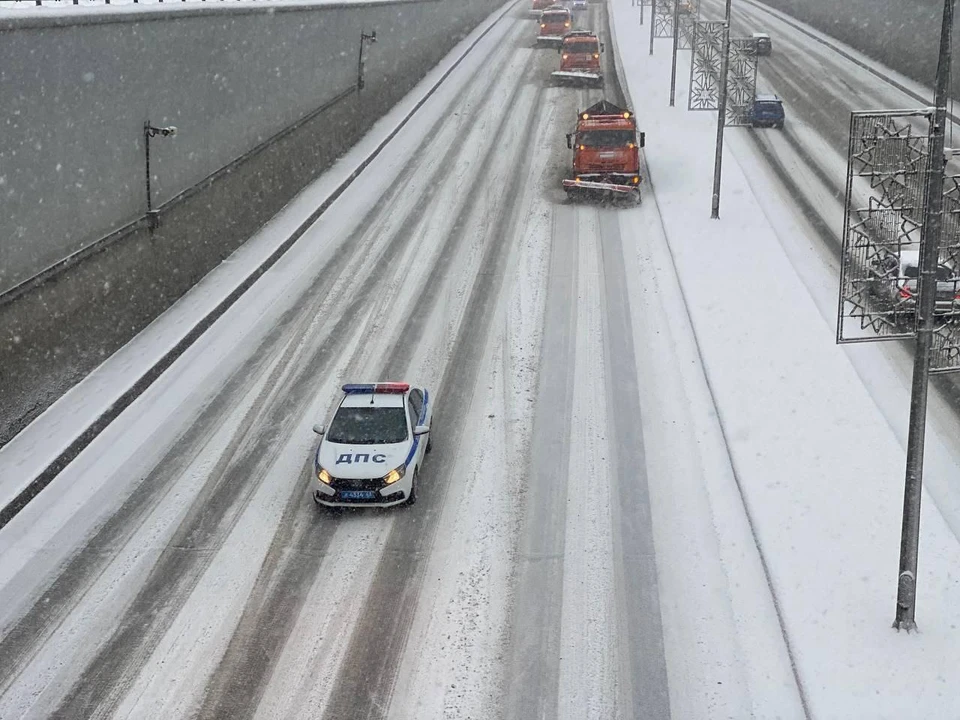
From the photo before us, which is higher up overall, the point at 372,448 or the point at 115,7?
the point at 115,7

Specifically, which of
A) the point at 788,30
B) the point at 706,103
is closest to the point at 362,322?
the point at 706,103

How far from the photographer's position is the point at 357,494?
53.0 ft

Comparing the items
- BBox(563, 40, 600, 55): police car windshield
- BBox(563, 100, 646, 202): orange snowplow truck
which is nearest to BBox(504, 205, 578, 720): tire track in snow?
BBox(563, 100, 646, 202): orange snowplow truck

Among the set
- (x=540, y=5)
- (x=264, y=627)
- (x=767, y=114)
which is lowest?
(x=264, y=627)

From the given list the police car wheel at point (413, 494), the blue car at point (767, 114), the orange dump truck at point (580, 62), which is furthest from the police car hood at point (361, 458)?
the orange dump truck at point (580, 62)

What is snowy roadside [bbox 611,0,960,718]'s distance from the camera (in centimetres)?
1273

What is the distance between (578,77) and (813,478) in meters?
31.7

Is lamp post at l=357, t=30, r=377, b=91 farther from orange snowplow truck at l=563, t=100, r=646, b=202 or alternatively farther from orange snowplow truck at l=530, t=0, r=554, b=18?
orange snowplow truck at l=530, t=0, r=554, b=18

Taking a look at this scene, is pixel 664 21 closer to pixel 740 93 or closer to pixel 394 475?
pixel 740 93

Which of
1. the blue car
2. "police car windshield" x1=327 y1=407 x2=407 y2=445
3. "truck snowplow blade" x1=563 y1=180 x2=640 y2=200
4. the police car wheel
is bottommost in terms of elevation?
the police car wheel

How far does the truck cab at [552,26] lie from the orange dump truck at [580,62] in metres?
6.03

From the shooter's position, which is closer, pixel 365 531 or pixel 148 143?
pixel 365 531

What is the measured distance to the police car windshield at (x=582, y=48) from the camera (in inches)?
1898

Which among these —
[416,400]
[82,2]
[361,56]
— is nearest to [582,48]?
[361,56]
